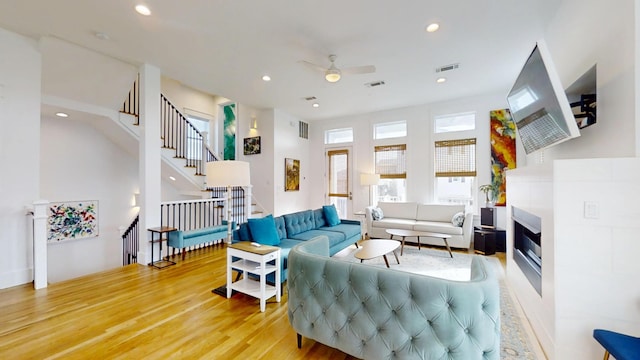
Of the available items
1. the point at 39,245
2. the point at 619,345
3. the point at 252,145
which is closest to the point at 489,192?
the point at 619,345

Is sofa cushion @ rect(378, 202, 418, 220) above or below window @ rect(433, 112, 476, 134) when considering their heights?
below

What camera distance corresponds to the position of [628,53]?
1725 mm

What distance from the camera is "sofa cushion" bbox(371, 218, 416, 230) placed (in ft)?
17.4

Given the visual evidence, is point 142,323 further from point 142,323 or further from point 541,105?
point 541,105

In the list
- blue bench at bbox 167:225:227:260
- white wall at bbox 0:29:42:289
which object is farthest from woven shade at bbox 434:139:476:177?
white wall at bbox 0:29:42:289

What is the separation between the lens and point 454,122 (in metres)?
5.84

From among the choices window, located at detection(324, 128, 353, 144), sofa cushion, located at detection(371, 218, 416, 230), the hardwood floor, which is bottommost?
the hardwood floor

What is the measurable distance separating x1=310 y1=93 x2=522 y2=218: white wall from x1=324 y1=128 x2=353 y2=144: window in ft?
0.42

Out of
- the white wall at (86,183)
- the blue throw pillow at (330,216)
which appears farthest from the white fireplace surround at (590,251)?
the white wall at (86,183)

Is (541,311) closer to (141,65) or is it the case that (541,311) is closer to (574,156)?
(574,156)

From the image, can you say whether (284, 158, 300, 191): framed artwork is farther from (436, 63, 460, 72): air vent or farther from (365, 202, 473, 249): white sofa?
(436, 63, 460, 72): air vent

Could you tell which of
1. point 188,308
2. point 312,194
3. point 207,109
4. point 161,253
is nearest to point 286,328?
point 188,308

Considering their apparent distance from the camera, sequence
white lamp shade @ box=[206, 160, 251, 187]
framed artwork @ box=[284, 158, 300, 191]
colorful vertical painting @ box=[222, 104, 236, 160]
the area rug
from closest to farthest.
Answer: the area rug < white lamp shade @ box=[206, 160, 251, 187] < framed artwork @ box=[284, 158, 300, 191] < colorful vertical painting @ box=[222, 104, 236, 160]

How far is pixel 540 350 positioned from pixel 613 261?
96cm
